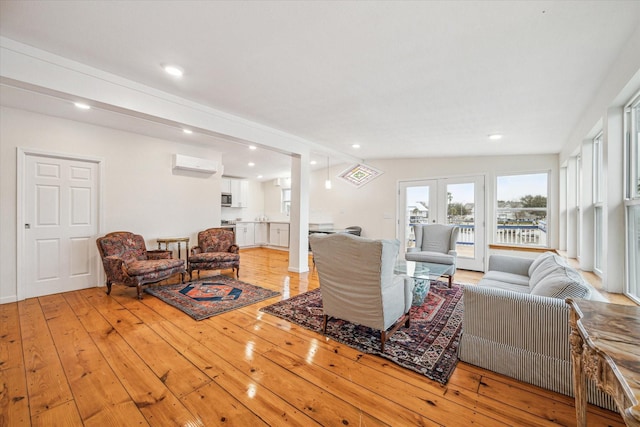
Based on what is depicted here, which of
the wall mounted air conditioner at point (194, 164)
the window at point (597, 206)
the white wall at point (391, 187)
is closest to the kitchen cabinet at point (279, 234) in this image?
the white wall at point (391, 187)

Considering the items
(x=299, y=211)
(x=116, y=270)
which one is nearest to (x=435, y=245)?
(x=299, y=211)

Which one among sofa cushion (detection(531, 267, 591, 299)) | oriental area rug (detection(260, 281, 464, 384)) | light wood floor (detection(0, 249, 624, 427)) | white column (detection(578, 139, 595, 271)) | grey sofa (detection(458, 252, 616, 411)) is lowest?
light wood floor (detection(0, 249, 624, 427))

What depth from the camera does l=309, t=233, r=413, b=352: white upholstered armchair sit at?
211 centimetres

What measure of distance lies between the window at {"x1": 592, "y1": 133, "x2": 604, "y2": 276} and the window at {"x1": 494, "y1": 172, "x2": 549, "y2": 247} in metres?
2.06

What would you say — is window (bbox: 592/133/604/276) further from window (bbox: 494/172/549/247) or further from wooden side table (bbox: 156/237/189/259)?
wooden side table (bbox: 156/237/189/259)

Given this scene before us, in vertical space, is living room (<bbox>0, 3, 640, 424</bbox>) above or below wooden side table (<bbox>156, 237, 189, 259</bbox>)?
above

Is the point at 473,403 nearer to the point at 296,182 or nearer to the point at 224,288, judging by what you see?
the point at 224,288

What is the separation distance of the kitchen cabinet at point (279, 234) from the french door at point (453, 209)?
132 inches

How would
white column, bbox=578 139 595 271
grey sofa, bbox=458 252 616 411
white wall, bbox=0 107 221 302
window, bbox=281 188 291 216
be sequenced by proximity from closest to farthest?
1. grey sofa, bbox=458 252 616 411
2. white column, bbox=578 139 595 271
3. white wall, bbox=0 107 221 302
4. window, bbox=281 188 291 216

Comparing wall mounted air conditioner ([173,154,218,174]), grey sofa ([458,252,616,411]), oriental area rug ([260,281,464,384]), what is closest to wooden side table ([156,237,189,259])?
wall mounted air conditioner ([173,154,218,174])

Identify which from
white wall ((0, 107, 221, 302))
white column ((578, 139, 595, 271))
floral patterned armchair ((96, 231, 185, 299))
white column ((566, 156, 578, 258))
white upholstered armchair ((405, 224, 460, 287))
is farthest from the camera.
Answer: white upholstered armchair ((405, 224, 460, 287))

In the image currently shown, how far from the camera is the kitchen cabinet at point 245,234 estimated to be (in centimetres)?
795

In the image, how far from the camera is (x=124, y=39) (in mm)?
2064

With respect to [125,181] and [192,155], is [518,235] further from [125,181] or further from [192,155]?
[125,181]
